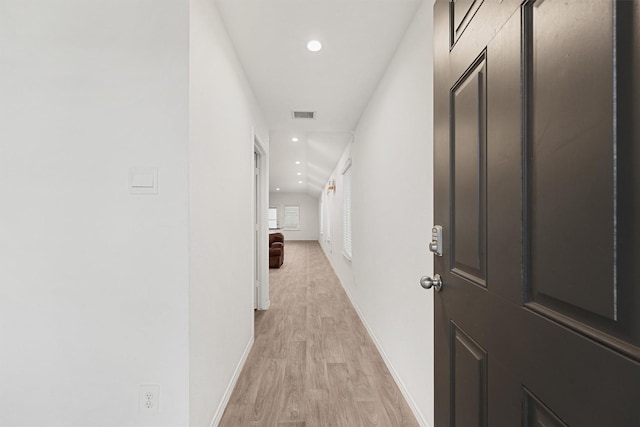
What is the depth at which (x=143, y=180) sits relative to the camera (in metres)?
1.28

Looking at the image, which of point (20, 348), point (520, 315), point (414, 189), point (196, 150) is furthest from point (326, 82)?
point (20, 348)

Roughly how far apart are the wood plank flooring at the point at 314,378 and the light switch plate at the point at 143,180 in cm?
136

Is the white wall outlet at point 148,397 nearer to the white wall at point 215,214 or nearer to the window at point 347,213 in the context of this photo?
the white wall at point 215,214

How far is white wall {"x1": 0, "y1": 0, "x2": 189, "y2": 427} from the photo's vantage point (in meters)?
1.29

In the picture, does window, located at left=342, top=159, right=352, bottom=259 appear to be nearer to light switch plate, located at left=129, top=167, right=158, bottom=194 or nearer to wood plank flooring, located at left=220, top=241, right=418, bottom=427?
wood plank flooring, located at left=220, top=241, right=418, bottom=427

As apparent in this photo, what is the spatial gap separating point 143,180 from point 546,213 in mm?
1415

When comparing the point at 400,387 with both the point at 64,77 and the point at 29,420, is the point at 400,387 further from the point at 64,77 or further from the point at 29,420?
the point at 64,77

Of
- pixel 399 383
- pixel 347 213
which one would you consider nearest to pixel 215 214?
pixel 399 383

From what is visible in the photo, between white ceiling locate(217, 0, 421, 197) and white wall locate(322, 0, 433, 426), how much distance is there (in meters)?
0.16

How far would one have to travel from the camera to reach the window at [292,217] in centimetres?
1345

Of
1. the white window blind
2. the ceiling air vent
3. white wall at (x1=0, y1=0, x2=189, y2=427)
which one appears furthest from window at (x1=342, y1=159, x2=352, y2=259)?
white wall at (x1=0, y1=0, x2=189, y2=427)

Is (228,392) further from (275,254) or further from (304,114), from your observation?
(275,254)

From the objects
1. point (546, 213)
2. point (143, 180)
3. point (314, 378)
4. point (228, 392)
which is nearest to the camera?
point (546, 213)

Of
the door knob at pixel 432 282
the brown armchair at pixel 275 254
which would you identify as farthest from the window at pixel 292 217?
the door knob at pixel 432 282
